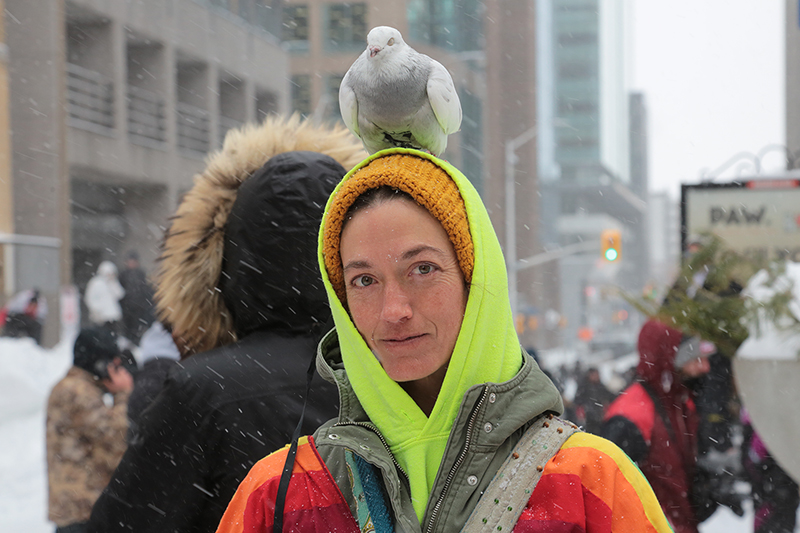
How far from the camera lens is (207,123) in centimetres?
2838

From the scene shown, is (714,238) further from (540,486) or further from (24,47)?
(24,47)

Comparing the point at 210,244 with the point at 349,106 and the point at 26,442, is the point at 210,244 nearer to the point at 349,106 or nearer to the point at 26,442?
the point at 349,106

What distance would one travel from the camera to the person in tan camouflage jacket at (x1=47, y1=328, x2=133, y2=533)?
4570mm

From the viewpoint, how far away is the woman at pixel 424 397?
1389 mm

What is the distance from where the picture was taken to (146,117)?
25219mm

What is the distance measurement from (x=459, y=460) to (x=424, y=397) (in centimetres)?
20

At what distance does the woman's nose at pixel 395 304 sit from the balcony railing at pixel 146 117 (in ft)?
81.9

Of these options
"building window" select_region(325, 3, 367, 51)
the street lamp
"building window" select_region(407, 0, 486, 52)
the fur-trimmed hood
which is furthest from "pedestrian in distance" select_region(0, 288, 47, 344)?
"building window" select_region(407, 0, 486, 52)

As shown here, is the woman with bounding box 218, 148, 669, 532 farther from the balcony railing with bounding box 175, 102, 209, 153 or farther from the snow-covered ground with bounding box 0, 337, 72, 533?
the balcony railing with bounding box 175, 102, 209, 153

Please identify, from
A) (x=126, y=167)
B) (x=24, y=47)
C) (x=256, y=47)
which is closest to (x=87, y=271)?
(x=126, y=167)

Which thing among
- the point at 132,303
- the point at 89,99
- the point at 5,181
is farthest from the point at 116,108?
the point at 132,303

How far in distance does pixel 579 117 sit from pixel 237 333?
110892mm

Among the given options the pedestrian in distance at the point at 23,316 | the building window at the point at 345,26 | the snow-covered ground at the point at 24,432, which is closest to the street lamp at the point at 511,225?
the building window at the point at 345,26

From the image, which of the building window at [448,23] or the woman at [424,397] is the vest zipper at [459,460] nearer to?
the woman at [424,397]
